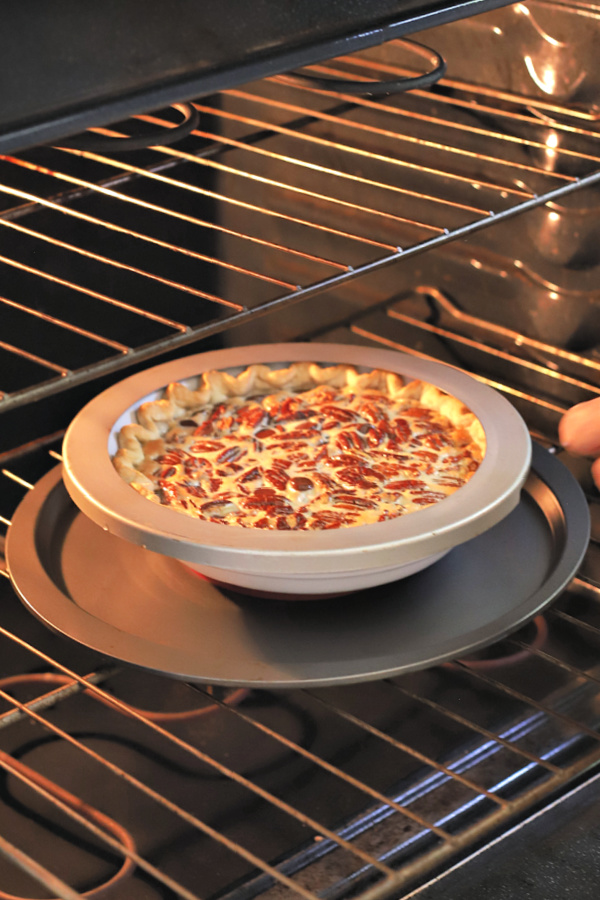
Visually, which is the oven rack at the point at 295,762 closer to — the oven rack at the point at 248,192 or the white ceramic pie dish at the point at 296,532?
the white ceramic pie dish at the point at 296,532

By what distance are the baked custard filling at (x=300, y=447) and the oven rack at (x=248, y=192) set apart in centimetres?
10

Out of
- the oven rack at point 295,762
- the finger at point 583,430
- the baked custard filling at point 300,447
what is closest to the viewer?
the oven rack at point 295,762

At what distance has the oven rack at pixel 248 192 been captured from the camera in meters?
1.13

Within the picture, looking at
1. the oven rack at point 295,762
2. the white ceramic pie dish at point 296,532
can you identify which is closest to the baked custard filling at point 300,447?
the white ceramic pie dish at point 296,532

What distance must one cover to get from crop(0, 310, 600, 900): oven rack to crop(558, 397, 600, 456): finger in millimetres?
137

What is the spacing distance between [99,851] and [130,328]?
2.14 feet

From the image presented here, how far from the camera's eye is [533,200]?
0.95m

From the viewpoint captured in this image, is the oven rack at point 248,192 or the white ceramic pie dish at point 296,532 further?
the oven rack at point 248,192

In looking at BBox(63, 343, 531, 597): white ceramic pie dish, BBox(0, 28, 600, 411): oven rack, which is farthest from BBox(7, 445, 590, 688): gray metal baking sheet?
BBox(0, 28, 600, 411): oven rack

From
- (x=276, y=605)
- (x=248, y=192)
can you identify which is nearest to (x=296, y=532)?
(x=276, y=605)

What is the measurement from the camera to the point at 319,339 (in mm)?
1481

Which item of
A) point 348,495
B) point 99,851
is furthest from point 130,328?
point 99,851

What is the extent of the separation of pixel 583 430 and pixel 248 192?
55cm

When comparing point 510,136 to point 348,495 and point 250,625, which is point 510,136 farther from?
point 250,625
